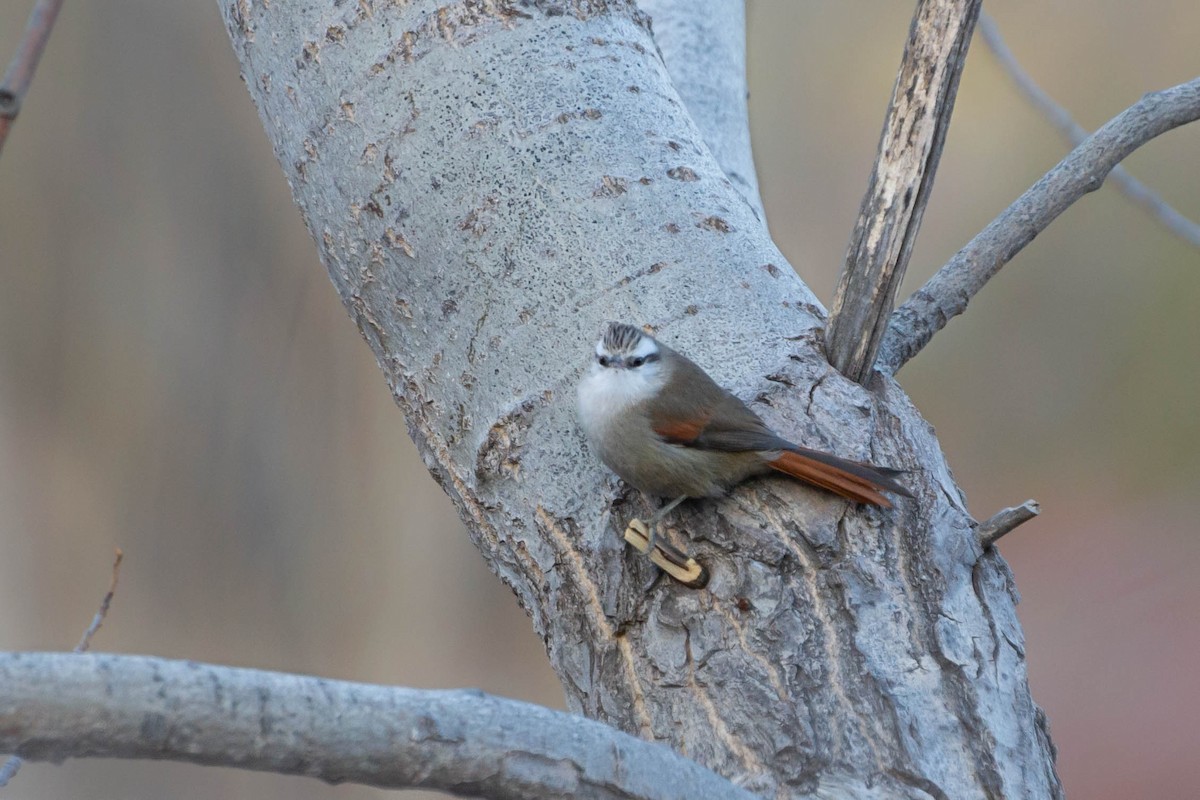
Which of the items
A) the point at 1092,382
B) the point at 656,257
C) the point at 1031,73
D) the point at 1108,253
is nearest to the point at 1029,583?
the point at 1092,382

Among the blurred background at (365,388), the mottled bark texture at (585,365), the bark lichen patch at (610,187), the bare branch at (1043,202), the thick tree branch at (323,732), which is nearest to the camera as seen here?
the thick tree branch at (323,732)

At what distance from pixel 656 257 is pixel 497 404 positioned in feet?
0.90

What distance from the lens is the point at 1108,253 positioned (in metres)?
4.90

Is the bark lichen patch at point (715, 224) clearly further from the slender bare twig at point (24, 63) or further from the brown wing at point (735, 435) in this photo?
the slender bare twig at point (24, 63)

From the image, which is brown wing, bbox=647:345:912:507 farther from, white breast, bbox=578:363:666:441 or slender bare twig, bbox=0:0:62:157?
slender bare twig, bbox=0:0:62:157

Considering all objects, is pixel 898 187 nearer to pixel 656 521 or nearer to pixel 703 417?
pixel 703 417

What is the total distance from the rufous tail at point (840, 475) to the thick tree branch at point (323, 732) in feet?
1.58

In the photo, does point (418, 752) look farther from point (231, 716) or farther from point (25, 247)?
point (25, 247)

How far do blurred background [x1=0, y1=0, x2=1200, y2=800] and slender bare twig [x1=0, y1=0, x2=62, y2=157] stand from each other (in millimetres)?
4467

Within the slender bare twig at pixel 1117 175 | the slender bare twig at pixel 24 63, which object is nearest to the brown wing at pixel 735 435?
the slender bare twig at pixel 24 63

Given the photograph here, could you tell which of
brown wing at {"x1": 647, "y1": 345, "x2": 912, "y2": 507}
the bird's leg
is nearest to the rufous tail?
brown wing at {"x1": 647, "y1": 345, "x2": 912, "y2": 507}

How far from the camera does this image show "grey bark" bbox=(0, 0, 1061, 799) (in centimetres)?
102

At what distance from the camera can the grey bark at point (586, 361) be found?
1.02 m

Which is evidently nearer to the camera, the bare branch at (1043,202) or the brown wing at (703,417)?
the brown wing at (703,417)
